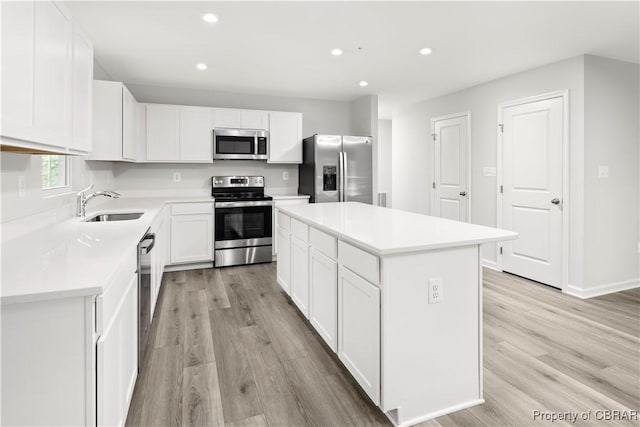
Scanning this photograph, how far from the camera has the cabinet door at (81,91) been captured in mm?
2053

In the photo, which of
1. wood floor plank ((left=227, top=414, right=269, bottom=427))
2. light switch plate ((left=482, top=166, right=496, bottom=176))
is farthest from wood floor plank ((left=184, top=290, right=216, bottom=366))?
light switch plate ((left=482, top=166, right=496, bottom=176))

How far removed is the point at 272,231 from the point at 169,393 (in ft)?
9.76

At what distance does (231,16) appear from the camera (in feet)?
8.91

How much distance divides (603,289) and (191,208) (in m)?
4.58

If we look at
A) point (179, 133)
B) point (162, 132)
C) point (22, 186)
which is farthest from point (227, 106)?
point (22, 186)

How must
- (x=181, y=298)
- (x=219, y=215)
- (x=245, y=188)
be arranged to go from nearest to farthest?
(x=181, y=298) → (x=219, y=215) → (x=245, y=188)

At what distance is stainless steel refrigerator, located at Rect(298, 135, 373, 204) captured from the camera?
4.86 metres

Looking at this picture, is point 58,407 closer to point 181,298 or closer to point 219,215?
point 181,298

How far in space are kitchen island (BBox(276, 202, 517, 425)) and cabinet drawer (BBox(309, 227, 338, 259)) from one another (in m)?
0.05

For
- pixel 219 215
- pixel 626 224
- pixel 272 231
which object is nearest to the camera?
pixel 626 224

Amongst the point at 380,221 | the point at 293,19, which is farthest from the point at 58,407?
the point at 293,19

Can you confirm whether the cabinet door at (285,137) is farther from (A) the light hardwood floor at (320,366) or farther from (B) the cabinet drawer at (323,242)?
(B) the cabinet drawer at (323,242)

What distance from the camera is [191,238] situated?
14.6 feet

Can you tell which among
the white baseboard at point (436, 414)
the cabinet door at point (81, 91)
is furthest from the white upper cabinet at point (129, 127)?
the white baseboard at point (436, 414)
